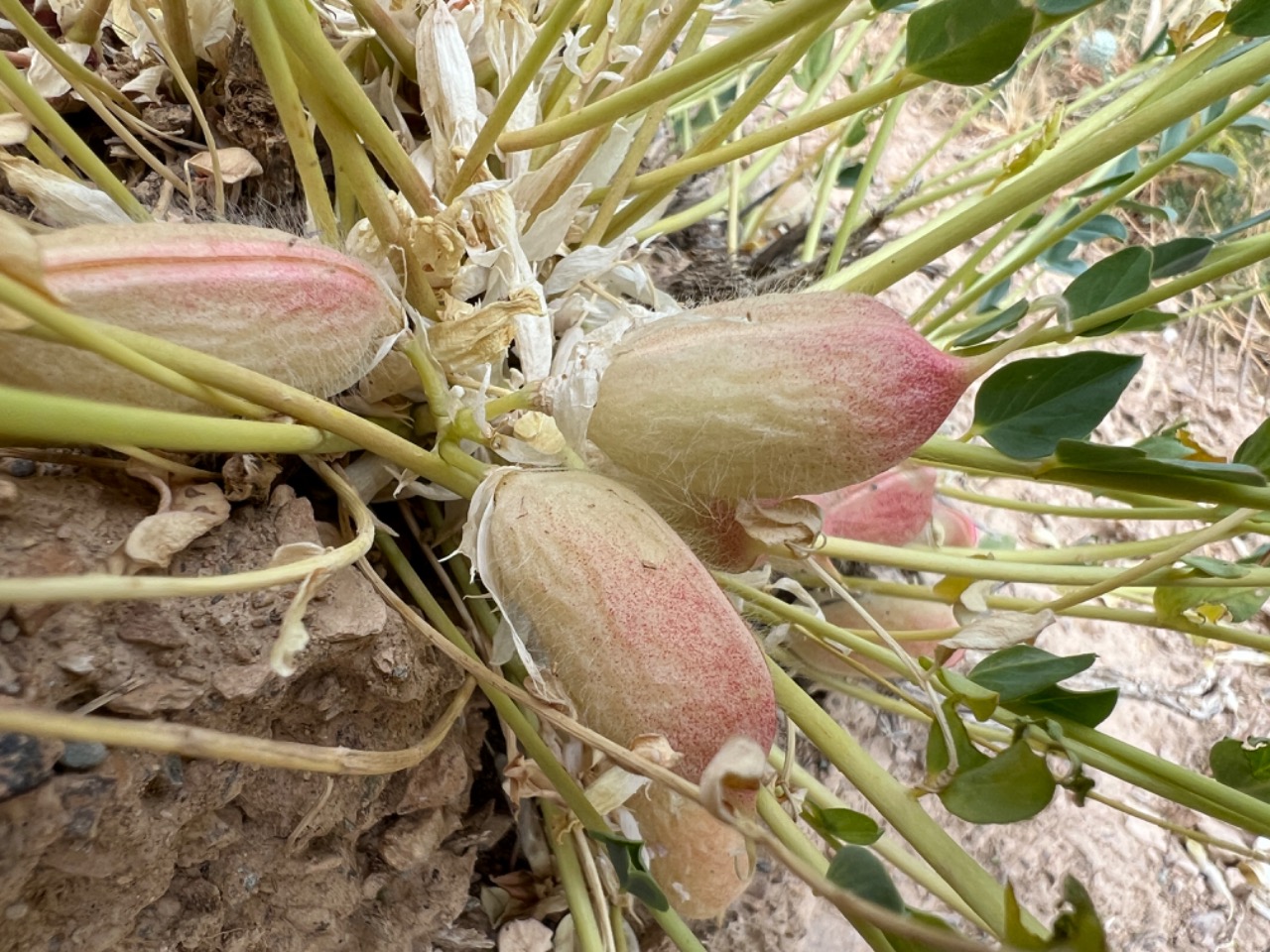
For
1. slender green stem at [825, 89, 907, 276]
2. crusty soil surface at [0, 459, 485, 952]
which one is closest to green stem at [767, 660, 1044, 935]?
crusty soil surface at [0, 459, 485, 952]

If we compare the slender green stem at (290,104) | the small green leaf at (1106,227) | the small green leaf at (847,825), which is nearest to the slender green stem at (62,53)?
the slender green stem at (290,104)

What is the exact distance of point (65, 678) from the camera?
1.19 ft

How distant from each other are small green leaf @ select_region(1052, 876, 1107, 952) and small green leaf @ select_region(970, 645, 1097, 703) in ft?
0.50

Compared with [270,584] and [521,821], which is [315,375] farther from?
[521,821]

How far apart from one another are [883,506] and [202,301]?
54 centimetres

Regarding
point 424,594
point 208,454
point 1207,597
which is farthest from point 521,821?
point 1207,597

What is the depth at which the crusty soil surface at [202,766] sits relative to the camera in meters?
0.36

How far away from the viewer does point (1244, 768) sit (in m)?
0.44

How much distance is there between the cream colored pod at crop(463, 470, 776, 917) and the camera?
0.37 meters

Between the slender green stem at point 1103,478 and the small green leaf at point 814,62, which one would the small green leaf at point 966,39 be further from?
the small green leaf at point 814,62

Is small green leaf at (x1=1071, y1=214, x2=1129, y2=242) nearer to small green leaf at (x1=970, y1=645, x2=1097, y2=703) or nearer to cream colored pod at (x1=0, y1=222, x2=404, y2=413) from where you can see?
small green leaf at (x1=970, y1=645, x2=1097, y2=703)

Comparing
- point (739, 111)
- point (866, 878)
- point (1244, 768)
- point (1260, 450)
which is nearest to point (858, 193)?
point (739, 111)

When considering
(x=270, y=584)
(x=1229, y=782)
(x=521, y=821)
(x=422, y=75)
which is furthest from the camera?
(x=521, y=821)

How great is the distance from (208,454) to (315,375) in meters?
0.09
